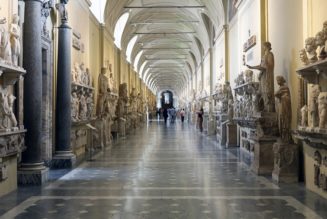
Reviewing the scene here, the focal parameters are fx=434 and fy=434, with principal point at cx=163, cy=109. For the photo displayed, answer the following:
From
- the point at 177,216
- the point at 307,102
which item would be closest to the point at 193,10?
the point at 307,102

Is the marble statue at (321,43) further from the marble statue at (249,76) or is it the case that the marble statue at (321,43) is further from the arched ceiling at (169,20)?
the arched ceiling at (169,20)

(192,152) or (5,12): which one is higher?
Answer: (5,12)

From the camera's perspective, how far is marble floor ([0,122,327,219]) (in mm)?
6242

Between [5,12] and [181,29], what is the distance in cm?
2711

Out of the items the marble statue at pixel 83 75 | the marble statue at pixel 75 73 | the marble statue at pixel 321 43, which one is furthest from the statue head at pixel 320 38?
the marble statue at pixel 83 75

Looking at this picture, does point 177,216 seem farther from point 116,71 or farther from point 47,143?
point 116,71

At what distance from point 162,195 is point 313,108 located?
9.90 feet

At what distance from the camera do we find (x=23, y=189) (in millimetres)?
8148

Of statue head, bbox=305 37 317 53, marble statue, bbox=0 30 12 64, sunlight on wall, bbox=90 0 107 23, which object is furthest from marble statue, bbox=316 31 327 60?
sunlight on wall, bbox=90 0 107 23

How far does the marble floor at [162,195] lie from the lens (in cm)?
624

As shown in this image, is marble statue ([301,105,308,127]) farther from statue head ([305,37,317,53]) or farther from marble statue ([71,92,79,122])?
marble statue ([71,92,79,122])

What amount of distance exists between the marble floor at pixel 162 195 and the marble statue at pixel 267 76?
5.66 ft

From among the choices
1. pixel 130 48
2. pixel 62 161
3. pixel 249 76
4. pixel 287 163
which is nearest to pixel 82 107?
pixel 62 161

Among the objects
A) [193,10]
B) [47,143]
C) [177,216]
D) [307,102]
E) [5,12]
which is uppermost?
[193,10]
